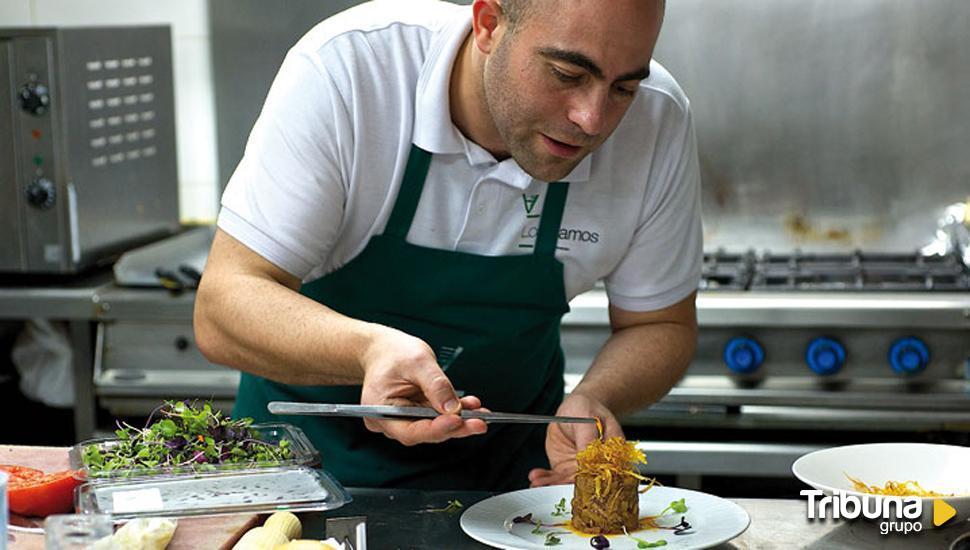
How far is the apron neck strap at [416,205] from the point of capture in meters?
2.10

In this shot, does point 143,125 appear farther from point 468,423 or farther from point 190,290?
point 468,423

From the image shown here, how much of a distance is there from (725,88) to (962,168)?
0.62m

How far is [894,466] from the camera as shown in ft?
6.15

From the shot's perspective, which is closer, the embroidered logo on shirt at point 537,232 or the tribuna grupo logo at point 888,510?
the tribuna grupo logo at point 888,510

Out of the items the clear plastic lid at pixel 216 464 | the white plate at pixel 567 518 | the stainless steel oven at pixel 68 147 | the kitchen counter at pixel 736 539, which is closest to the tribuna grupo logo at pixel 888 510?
the kitchen counter at pixel 736 539

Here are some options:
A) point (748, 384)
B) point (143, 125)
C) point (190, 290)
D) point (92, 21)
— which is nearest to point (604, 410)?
point (748, 384)

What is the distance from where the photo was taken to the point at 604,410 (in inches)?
79.0

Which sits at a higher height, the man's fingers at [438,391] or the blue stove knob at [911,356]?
the man's fingers at [438,391]

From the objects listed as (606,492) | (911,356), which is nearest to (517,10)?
(606,492)

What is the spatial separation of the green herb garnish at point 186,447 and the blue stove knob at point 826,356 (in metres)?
1.46

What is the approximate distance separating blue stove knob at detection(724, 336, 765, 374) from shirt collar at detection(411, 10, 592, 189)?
982mm

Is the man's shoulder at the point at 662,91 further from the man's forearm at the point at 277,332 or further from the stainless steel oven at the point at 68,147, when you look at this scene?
the stainless steel oven at the point at 68,147

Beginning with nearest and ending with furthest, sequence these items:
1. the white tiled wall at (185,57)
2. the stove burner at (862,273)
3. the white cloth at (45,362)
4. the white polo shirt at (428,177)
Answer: the white polo shirt at (428,177) < the stove burner at (862,273) < the white cloth at (45,362) < the white tiled wall at (185,57)

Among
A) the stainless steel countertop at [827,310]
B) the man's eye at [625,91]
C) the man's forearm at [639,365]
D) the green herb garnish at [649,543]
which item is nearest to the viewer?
the green herb garnish at [649,543]
